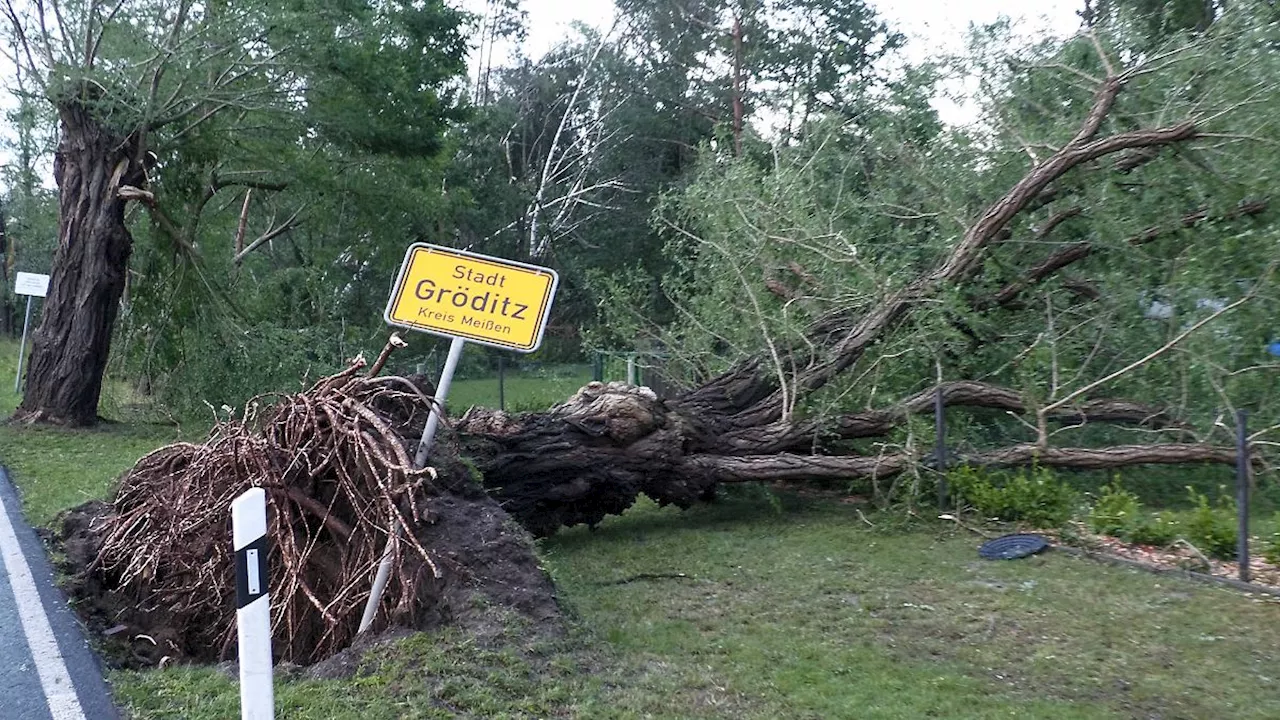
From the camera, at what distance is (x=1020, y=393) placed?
1047 centimetres

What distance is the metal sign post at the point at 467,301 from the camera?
233 inches

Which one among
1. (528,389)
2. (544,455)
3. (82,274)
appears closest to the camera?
(544,455)

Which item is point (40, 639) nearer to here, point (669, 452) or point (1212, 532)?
point (669, 452)

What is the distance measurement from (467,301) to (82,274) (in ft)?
35.8

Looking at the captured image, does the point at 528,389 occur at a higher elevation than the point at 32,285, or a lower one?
lower

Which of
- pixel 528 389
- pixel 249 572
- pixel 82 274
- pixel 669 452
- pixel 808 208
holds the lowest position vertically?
pixel 249 572

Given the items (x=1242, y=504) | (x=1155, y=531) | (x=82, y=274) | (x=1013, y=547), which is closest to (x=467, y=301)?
(x=1013, y=547)

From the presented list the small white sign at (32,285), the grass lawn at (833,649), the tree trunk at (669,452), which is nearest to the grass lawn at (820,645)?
the grass lawn at (833,649)

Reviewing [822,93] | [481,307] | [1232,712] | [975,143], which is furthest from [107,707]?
[822,93]

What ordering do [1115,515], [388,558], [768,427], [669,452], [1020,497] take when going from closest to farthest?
[388,558] → [1115,515] → [1020,497] → [669,452] → [768,427]

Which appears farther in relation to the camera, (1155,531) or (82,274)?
(82,274)

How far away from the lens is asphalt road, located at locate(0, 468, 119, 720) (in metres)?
4.73

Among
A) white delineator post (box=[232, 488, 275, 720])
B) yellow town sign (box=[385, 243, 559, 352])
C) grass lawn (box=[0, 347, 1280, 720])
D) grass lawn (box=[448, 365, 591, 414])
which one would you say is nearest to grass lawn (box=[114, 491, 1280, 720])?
grass lawn (box=[0, 347, 1280, 720])

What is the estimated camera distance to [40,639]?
18.5 ft
